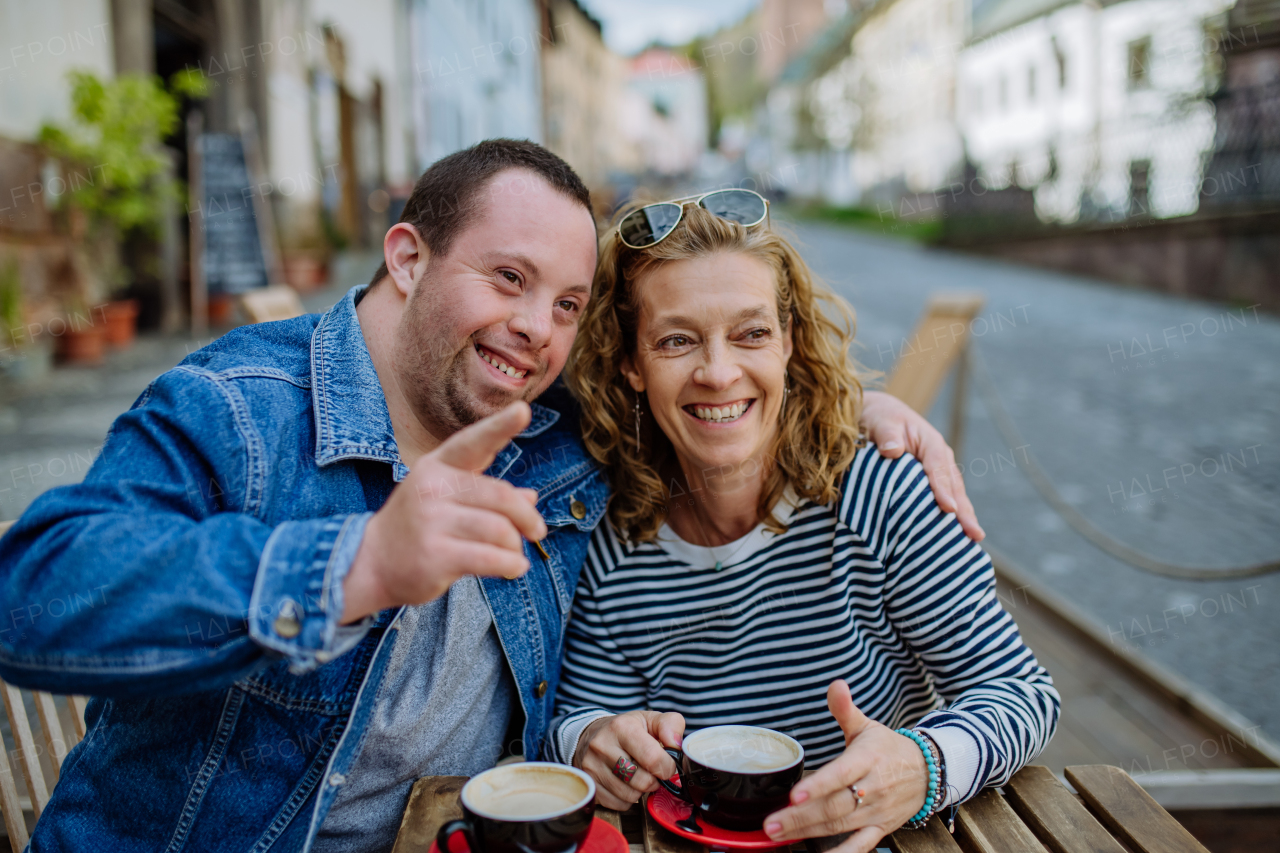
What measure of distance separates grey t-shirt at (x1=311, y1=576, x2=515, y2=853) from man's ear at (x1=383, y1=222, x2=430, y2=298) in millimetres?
661

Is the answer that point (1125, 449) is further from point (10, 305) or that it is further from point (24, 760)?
point (10, 305)

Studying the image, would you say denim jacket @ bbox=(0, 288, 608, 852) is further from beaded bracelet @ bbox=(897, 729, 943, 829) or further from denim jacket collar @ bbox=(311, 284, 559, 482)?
beaded bracelet @ bbox=(897, 729, 943, 829)

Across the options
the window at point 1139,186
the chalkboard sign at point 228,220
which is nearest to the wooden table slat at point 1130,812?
the chalkboard sign at point 228,220

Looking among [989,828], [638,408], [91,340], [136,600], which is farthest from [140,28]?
[989,828]

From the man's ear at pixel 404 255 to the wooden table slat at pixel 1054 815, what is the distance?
1.51 metres

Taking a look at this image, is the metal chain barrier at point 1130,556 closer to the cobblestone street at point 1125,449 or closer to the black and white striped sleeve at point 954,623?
the cobblestone street at point 1125,449

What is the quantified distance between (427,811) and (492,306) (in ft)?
3.08

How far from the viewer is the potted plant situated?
22.3ft

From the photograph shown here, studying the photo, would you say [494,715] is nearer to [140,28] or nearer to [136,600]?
[136,600]

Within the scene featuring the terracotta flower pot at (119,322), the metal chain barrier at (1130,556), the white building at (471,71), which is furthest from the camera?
the white building at (471,71)

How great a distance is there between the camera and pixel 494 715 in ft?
6.20

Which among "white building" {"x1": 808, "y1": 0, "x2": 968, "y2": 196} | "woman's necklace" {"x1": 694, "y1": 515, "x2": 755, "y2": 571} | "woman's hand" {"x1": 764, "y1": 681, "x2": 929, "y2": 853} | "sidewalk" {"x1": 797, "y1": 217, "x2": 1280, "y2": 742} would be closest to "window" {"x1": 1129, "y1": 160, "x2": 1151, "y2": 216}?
"sidewalk" {"x1": 797, "y1": 217, "x2": 1280, "y2": 742}

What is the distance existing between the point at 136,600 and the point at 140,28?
8.53 m

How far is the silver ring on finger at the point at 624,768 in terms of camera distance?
1518mm
